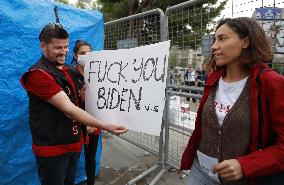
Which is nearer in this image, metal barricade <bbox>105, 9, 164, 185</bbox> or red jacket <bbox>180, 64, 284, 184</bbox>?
red jacket <bbox>180, 64, 284, 184</bbox>

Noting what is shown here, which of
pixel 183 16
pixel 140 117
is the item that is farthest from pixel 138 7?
pixel 140 117

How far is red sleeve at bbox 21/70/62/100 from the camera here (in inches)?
81.0

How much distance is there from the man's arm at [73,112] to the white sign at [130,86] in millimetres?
98

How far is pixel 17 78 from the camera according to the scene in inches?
118

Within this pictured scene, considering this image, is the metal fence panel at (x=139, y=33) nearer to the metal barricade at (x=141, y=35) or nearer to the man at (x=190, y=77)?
the metal barricade at (x=141, y=35)

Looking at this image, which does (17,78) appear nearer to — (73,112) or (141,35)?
(73,112)

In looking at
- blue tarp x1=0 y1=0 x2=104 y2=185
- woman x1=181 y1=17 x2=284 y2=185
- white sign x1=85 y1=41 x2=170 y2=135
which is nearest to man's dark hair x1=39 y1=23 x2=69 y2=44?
white sign x1=85 y1=41 x2=170 y2=135

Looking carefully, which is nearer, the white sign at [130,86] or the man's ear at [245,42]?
the man's ear at [245,42]

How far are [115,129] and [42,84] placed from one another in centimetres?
60

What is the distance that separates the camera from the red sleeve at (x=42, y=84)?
206 centimetres

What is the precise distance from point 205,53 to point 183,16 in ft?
2.14

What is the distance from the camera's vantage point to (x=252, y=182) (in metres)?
1.59

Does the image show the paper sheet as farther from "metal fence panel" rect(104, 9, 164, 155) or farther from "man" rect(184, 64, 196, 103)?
"metal fence panel" rect(104, 9, 164, 155)

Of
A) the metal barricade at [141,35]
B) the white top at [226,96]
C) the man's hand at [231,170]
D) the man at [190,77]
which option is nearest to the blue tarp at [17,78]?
the metal barricade at [141,35]
